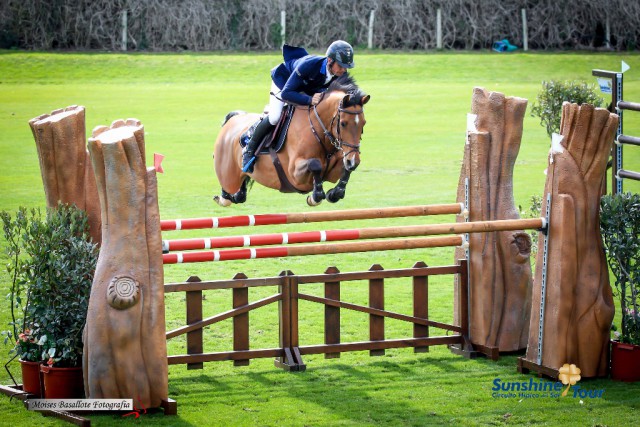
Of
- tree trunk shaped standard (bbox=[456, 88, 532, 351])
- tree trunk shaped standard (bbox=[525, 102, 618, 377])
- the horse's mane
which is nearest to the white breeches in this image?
the horse's mane

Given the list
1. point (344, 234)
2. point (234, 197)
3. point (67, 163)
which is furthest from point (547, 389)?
point (67, 163)

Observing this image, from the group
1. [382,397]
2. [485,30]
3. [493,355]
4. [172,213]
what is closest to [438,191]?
[172,213]

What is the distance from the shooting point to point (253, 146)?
7.66 meters

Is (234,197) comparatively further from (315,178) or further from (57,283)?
(57,283)

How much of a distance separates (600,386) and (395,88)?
17417 mm

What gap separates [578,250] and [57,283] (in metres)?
3.49

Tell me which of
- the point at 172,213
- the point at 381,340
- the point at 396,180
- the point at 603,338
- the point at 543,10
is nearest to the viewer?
the point at 603,338

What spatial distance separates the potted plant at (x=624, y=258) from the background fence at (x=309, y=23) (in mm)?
19039

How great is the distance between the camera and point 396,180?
53.6ft

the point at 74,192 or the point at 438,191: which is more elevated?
the point at 74,192

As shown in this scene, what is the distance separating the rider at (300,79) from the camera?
6.85 meters

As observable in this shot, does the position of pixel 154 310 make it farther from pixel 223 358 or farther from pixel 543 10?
pixel 543 10

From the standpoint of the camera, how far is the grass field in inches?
263

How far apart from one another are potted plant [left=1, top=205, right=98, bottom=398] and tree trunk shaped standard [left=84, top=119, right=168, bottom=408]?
0.74ft
